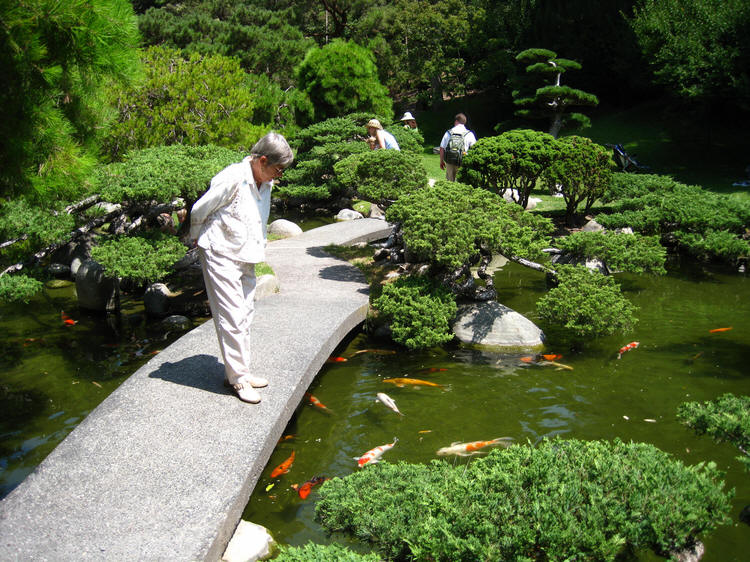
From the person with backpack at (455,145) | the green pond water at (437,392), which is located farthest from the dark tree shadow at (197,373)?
the person with backpack at (455,145)

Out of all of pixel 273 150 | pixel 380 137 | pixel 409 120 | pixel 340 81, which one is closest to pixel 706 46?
pixel 409 120

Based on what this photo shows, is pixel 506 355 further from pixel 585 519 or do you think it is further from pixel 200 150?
pixel 200 150

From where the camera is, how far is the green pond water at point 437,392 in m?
4.95

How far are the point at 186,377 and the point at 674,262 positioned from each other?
28.4ft

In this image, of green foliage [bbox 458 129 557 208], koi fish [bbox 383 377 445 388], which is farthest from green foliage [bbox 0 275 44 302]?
green foliage [bbox 458 129 557 208]

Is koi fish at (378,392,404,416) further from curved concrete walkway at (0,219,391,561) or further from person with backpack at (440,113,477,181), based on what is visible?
person with backpack at (440,113,477,181)

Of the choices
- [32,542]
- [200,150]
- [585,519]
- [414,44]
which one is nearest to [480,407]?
[585,519]

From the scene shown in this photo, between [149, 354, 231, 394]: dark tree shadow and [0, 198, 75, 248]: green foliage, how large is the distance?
280 cm

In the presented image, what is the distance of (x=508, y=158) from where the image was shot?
1172 centimetres

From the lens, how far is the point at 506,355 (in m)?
7.07

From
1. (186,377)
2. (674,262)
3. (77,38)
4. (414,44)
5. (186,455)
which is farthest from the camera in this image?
(414,44)

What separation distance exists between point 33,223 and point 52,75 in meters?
4.59

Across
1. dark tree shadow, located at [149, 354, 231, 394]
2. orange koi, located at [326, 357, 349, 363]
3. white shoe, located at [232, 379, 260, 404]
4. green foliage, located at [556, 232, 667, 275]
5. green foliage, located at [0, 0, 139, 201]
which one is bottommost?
orange koi, located at [326, 357, 349, 363]

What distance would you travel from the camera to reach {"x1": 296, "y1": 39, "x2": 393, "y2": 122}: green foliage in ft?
56.5
